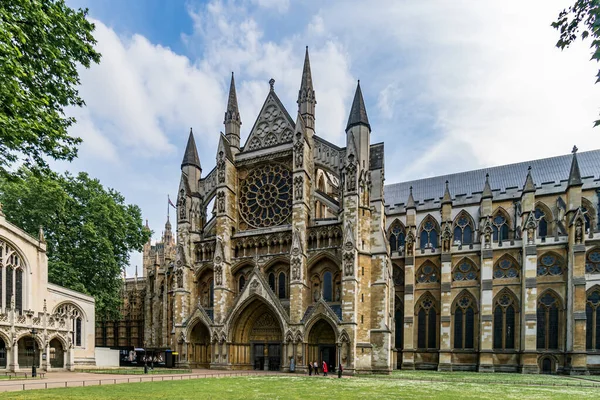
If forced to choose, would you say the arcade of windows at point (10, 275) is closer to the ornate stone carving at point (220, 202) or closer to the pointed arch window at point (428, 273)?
the ornate stone carving at point (220, 202)

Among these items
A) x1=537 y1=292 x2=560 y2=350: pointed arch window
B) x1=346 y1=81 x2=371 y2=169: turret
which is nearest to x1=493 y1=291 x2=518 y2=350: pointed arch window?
x1=537 y1=292 x2=560 y2=350: pointed arch window

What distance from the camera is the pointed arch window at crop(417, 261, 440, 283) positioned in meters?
37.3

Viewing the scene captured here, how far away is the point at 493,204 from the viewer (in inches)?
1484

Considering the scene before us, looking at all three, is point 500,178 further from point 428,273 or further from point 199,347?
point 199,347

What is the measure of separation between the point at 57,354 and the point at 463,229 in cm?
3585

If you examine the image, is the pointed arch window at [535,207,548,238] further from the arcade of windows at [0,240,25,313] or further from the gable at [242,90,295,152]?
the arcade of windows at [0,240,25,313]

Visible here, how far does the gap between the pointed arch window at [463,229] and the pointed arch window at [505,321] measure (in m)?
6.05

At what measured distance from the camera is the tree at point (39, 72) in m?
8.73

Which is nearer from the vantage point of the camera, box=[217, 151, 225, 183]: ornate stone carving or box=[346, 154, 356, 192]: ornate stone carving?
box=[346, 154, 356, 192]: ornate stone carving

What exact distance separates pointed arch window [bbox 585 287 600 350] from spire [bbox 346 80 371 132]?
22.4 m

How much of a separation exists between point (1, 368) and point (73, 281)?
8.67m

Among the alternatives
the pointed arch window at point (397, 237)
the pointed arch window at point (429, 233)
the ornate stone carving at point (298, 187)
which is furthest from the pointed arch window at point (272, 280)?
the pointed arch window at point (429, 233)

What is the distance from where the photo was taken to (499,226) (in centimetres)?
3716

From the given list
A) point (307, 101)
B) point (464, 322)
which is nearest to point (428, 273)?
point (464, 322)
